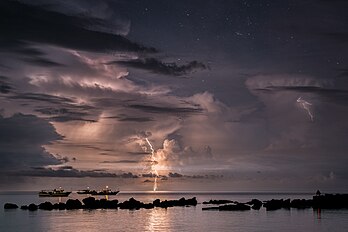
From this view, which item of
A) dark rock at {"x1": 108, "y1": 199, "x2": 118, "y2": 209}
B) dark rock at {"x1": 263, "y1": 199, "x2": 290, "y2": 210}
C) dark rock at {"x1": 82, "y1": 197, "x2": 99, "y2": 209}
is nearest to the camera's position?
dark rock at {"x1": 263, "y1": 199, "x2": 290, "y2": 210}

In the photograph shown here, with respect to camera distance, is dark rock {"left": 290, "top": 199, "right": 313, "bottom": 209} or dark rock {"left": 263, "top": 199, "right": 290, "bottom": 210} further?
dark rock {"left": 290, "top": 199, "right": 313, "bottom": 209}

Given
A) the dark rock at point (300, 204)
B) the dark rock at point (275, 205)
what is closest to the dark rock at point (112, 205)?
the dark rock at point (275, 205)

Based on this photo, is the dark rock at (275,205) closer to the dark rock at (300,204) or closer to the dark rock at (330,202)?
the dark rock at (300,204)

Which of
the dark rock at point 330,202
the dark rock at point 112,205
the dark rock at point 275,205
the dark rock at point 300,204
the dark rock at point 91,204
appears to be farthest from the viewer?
the dark rock at point 112,205

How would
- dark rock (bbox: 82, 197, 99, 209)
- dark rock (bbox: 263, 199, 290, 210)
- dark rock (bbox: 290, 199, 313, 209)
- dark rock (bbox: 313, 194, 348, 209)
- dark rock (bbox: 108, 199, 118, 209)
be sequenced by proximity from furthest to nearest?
dark rock (bbox: 108, 199, 118, 209), dark rock (bbox: 313, 194, 348, 209), dark rock (bbox: 290, 199, 313, 209), dark rock (bbox: 82, 197, 99, 209), dark rock (bbox: 263, 199, 290, 210)

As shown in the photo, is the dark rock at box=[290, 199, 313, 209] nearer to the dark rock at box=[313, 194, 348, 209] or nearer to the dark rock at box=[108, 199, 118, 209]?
the dark rock at box=[313, 194, 348, 209]

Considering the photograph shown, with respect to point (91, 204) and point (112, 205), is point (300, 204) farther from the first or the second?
point (91, 204)

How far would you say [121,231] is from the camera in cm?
8325

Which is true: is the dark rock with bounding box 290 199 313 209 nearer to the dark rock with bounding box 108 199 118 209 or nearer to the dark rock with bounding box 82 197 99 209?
the dark rock with bounding box 108 199 118 209

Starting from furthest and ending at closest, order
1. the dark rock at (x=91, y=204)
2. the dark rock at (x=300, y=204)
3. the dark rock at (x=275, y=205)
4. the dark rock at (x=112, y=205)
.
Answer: the dark rock at (x=112, y=205)
the dark rock at (x=300, y=204)
the dark rock at (x=91, y=204)
the dark rock at (x=275, y=205)

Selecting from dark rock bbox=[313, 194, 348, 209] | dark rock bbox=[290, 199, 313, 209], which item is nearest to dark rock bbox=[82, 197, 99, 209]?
dark rock bbox=[290, 199, 313, 209]

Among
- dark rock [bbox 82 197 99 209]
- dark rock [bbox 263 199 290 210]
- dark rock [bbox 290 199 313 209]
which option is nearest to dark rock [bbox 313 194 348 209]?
dark rock [bbox 290 199 313 209]

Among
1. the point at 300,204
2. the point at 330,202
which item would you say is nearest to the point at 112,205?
the point at 300,204

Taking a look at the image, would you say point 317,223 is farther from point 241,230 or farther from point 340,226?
point 241,230
